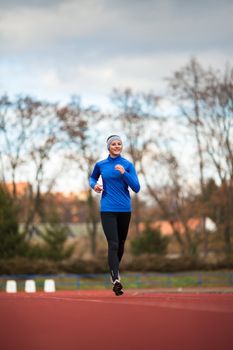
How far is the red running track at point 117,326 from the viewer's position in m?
4.14

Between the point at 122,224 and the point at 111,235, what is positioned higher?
the point at 122,224

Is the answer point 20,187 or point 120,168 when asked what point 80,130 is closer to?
point 20,187

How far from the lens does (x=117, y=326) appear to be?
4.82 meters

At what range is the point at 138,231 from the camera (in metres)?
56.1

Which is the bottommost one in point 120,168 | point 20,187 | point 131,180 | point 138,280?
point 138,280

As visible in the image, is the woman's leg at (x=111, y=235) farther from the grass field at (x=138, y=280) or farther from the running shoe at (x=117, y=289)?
the grass field at (x=138, y=280)

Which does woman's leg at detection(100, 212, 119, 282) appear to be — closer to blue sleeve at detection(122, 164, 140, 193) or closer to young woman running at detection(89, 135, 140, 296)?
young woman running at detection(89, 135, 140, 296)

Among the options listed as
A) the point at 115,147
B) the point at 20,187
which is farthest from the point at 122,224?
the point at 20,187

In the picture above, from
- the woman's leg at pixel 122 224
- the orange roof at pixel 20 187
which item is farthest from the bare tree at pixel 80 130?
the woman's leg at pixel 122 224

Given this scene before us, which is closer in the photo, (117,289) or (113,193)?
(117,289)

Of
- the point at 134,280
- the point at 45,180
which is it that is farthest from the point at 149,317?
the point at 45,180

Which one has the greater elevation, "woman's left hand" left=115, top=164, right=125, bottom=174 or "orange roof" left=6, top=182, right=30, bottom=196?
"orange roof" left=6, top=182, right=30, bottom=196

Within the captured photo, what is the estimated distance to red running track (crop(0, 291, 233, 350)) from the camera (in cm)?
414

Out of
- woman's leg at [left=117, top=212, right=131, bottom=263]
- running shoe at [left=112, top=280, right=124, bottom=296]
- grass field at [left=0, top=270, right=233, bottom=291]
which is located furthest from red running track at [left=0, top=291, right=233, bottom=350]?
grass field at [left=0, top=270, right=233, bottom=291]
